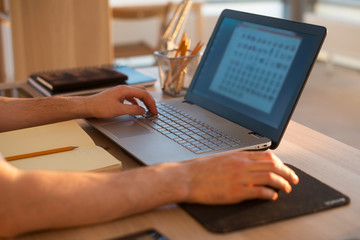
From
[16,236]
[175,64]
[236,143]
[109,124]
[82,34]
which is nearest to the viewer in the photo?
[16,236]

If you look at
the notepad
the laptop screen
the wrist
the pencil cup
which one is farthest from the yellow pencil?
the pencil cup

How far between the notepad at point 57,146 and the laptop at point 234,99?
0.06m

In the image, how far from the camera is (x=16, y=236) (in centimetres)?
70

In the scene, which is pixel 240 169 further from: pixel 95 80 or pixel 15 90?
pixel 15 90

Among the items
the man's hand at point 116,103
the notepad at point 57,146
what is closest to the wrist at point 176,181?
the notepad at point 57,146

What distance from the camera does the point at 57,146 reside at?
92 centimetres

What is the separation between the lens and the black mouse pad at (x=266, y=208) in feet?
2.35

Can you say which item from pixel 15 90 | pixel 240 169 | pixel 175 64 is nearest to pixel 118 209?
pixel 240 169

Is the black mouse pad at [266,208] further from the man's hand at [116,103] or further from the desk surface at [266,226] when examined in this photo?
the man's hand at [116,103]

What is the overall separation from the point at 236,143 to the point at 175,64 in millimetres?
477

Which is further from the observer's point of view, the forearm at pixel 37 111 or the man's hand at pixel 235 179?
the forearm at pixel 37 111

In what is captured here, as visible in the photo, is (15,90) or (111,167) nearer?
(111,167)

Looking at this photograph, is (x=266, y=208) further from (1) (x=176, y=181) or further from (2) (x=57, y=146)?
(2) (x=57, y=146)

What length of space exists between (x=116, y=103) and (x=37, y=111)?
181 millimetres
